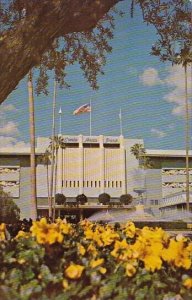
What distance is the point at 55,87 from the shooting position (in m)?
5.15

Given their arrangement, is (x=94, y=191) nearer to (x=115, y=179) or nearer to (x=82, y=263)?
(x=115, y=179)

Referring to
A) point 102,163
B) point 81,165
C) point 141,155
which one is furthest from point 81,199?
point 141,155

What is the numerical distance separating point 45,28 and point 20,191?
29408 millimetres

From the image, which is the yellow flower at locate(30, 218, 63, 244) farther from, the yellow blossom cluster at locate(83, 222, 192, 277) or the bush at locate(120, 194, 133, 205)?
the bush at locate(120, 194, 133, 205)

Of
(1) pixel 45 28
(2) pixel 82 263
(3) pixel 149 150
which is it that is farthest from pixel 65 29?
(3) pixel 149 150

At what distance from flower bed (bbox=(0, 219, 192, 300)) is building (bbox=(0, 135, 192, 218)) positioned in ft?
105

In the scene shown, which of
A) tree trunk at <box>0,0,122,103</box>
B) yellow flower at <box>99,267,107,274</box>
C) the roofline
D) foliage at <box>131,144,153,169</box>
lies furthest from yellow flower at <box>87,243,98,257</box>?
the roofline

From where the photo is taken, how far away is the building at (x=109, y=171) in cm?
3522

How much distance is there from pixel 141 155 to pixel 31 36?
3221 cm

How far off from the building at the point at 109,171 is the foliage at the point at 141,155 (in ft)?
1.39

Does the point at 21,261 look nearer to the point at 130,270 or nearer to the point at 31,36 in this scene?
the point at 130,270

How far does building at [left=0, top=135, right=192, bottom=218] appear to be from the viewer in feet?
116

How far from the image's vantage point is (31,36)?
250cm

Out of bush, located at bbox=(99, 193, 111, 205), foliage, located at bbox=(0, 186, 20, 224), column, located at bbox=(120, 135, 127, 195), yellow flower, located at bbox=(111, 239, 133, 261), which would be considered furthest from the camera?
column, located at bbox=(120, 135, 127, 195)
